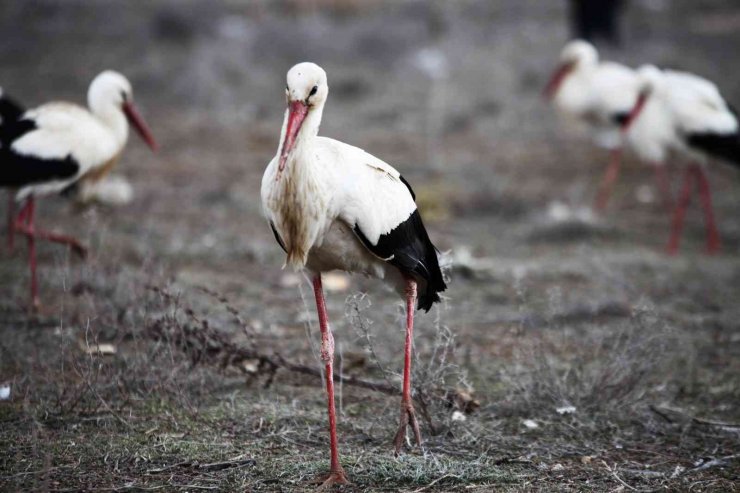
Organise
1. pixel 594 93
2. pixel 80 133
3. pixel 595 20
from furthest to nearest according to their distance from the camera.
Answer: pixel 595 20 < pixel 594 93 < pixel 80 133

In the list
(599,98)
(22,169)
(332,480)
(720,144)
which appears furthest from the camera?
(599,98)

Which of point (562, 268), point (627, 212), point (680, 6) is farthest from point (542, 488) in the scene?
point (680, 6)

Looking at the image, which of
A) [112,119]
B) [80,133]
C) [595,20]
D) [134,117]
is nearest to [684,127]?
[134,117]

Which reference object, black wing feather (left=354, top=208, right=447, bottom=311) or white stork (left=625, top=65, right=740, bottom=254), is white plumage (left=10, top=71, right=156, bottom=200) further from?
white stork (left=625, top=65, right=740, bottom=254)

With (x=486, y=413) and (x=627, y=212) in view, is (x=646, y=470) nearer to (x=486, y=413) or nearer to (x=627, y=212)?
(x=486, y=413)

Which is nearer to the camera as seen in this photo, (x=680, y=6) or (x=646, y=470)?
(x=646, y=470)

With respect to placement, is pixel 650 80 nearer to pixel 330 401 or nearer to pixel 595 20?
pixel 595 20

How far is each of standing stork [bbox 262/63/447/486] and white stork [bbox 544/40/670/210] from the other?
6157 mm

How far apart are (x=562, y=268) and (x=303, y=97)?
4.38 metres

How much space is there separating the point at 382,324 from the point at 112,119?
2.57 metres

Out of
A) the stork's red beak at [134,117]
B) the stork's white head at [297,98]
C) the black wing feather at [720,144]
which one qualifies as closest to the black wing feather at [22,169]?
the stork's red beak at [134,117]

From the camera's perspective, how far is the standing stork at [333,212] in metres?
3.42

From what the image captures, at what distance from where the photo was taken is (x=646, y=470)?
3.84 metres

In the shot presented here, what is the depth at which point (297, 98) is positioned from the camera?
3354 millimetres
